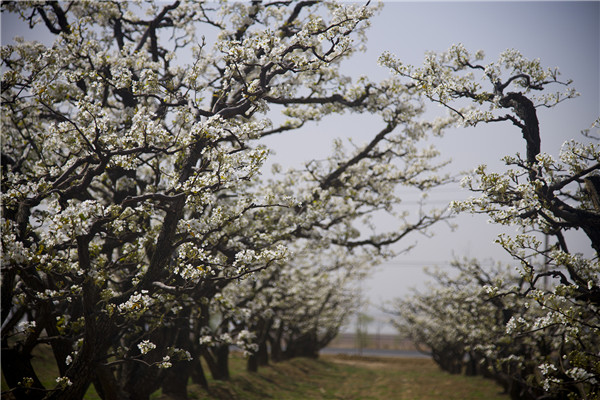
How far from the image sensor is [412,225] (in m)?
12.8

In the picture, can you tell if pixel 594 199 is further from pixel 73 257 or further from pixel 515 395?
pixel 515 395

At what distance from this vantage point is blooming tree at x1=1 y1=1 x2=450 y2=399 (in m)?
6.56

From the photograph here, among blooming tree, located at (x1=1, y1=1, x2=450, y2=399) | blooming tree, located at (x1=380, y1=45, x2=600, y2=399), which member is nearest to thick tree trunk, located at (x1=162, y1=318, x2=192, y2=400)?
blooming tree, located at (x1=1, y1=1, x2=450, y2=399)

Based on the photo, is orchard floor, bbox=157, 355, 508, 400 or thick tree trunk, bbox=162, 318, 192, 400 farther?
orchard floor, bbox=157, 355, 508, 400

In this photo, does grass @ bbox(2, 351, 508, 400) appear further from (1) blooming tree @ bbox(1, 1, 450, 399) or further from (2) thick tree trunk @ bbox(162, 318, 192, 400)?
(1) blooming tree @ bbox(1, 1, 450, 399)

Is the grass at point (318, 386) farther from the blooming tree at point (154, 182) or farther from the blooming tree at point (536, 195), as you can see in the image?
the blooming tree at point (536, 195)

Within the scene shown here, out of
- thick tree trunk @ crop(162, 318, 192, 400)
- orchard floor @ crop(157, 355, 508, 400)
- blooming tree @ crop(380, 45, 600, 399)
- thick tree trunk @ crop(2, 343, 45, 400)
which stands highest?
blooming tree @ crop(380, 45, 600, 399)

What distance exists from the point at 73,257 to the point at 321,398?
13479 mm

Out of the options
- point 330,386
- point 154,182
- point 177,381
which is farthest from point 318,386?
point 154,182

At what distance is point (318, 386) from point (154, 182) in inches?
653

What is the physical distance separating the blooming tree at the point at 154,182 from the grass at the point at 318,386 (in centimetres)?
400

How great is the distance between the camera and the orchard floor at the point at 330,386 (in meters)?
17.1

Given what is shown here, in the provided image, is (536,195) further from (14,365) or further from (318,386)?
(318,386)

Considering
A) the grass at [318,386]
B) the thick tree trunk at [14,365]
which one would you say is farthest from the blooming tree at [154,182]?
the grass at [318,386]
